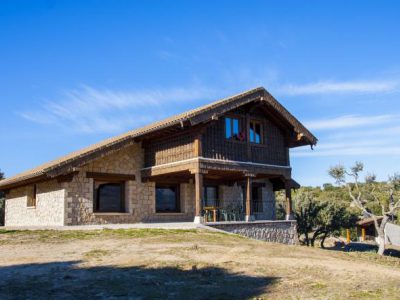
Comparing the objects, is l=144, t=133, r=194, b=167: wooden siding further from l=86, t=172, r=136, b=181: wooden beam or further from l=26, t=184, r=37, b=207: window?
l=26, t=184, r=37, b=207: window

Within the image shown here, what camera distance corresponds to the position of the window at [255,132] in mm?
20297

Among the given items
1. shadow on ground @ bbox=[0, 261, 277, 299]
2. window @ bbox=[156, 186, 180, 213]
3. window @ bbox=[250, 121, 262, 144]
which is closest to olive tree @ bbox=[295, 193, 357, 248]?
window @ bbox=[250, 121, 262, 144]

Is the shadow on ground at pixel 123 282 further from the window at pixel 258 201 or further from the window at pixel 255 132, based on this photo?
the window at pixel 258 201

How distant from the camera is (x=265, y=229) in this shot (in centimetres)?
1914

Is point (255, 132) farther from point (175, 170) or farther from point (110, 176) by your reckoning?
point (110, 176)

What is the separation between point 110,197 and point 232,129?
6.37 m

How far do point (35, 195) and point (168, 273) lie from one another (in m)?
14.7

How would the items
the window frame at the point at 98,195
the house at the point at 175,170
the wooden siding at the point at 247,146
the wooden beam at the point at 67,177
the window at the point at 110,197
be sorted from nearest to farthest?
the wooden beam at the point at 67,177, the house at the point at 175,170, the wooden siding at the point at 247,146, the window frame at the point at 98,195, the window at the point at 110,197

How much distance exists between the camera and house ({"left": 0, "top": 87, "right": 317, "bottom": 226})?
17.5 meters

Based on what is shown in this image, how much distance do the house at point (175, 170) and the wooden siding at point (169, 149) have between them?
0.15ft

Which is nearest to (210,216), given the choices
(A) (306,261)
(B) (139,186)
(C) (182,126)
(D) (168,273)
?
(B) (139,186)

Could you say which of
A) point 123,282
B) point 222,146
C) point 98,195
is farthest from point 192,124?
point 123,282

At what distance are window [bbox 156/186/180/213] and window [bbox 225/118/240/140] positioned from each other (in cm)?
430

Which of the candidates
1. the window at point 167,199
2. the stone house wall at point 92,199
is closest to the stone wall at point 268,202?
the stone house wall at point 92,199
